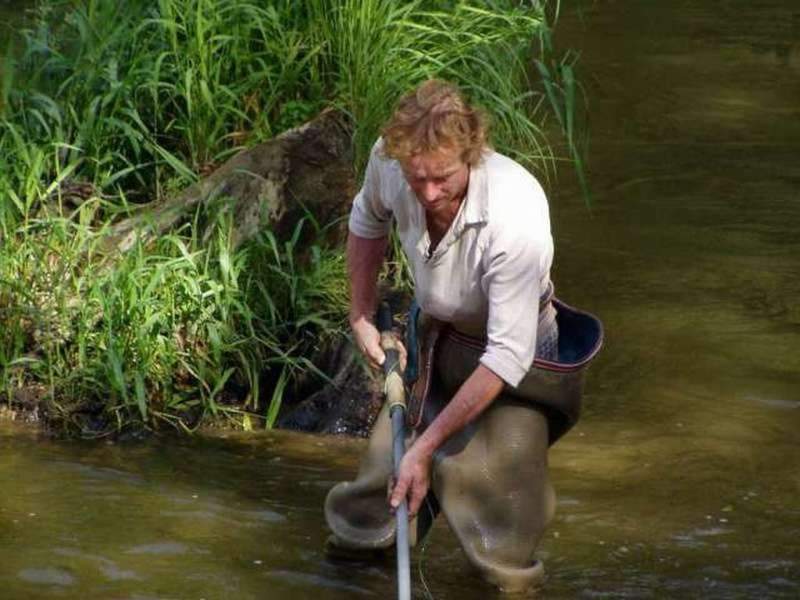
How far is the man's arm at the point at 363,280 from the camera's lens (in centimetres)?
559

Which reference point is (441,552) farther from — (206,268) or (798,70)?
(798,70)

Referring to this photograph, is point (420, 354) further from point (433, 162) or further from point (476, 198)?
point (433, 162)

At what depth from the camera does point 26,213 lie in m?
7.21

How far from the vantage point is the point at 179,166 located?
7480 mm

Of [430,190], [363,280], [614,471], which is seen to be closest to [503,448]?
[363,280]

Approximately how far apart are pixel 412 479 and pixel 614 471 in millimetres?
1746

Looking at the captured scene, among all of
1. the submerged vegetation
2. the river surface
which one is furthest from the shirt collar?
the submerged vegetation

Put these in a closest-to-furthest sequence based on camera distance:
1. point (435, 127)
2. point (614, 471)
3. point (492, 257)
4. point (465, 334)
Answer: point (435, 127), point (492, 257), point (465, 334), point (614, 471)

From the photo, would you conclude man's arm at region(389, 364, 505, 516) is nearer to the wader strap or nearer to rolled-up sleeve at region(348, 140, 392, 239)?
the wader strap

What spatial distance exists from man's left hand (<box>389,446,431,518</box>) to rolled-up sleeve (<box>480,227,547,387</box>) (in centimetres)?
31

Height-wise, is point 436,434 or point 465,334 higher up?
point 465,334

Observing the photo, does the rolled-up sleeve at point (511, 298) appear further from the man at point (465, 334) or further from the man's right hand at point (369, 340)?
the man's right hand at point (369, 340)

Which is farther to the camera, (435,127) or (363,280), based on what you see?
(363,280)

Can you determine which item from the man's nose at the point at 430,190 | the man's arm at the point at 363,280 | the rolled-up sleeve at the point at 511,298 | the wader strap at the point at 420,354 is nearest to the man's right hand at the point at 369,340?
the man's arm at the point at 363,280
